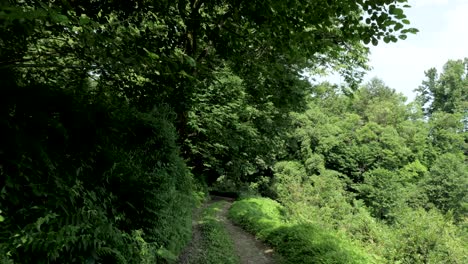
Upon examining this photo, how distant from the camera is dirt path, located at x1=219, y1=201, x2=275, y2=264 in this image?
9305mm

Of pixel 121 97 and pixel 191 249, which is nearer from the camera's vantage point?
pixel 121 97

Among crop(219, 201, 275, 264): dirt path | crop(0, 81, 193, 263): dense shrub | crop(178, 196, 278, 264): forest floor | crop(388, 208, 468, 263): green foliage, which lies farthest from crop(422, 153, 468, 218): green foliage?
crop(0, 81, 193, 263): dense shrub

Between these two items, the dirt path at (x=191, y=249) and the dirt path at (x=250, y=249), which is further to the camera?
the dirt path at (x=250, y=249)

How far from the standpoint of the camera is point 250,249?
10383mm

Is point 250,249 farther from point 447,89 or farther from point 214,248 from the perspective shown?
point 447,89

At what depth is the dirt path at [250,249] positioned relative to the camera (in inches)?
366

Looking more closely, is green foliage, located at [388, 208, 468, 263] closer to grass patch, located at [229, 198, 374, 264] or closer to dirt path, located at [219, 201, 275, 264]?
grass patch, located at [229, 198, 374, 264]

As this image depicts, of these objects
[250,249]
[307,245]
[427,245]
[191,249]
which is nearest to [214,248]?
[191,249]

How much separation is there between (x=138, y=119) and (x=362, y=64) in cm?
Answer: 870

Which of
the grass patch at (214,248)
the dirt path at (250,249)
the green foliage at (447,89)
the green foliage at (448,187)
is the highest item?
the green foliage at (447,89)

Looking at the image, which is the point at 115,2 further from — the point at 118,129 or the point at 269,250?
the point at 269,250

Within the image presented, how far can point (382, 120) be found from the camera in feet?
137

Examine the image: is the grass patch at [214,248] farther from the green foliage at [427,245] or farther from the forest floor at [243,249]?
the green foliage at [427,245]

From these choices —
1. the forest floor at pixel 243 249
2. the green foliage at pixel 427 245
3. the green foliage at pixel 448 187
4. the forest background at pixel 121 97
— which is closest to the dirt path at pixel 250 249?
the forest floor at pixel 243 249
